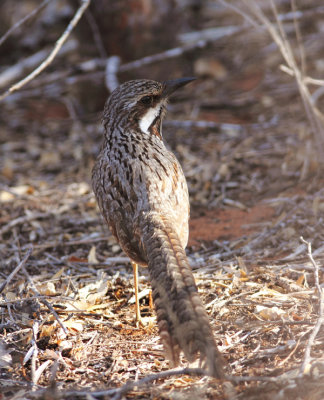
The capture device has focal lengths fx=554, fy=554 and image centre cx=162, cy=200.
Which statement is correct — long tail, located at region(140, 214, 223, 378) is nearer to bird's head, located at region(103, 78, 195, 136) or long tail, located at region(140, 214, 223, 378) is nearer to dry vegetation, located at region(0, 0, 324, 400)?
dry vegetation, located at region(0, 0, 324, 400)

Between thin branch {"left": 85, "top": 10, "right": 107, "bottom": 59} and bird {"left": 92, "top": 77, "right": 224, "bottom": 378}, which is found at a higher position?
thin branch {"left": 85, "top": 10, "right": 107, "bottom": 59}

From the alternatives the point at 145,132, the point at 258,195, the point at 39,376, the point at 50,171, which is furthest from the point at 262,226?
the point at 50,171

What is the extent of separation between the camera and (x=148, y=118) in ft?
18.0

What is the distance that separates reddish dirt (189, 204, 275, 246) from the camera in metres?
6.48

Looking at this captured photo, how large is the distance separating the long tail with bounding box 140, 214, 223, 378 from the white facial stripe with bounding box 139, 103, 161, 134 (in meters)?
1.69

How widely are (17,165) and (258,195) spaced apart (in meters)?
4.19

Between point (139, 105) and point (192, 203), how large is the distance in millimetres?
2206

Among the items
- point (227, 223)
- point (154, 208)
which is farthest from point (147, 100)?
point (227, 223)

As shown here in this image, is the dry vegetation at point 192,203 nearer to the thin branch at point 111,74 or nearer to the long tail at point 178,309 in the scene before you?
the thin branch at point 111,74

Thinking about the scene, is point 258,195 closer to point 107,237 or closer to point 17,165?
point 107,237

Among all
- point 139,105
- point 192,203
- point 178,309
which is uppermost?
point 139,105

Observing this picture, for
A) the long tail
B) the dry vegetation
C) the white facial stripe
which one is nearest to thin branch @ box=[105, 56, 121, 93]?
the dry vegetation

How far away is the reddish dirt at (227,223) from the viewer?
21.2 ft

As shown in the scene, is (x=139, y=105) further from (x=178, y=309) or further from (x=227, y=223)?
(x=178, y=309)
